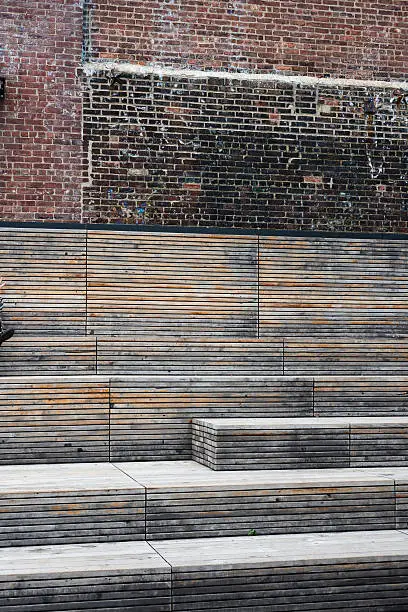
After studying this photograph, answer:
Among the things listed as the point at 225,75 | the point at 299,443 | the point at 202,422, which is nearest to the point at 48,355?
the point at 202,422

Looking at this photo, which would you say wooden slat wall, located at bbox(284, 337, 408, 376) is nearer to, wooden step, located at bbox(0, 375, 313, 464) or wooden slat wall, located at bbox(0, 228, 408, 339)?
wooden slat wall, located at bbox(0, 228, 408, 339)

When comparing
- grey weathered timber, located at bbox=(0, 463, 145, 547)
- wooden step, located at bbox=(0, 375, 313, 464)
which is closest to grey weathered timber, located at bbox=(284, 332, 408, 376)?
wooden step, located at bbox=(0, 375, 313, 464)

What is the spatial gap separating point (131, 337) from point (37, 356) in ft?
2.65

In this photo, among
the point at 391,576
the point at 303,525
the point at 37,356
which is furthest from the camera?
the point at 37,356

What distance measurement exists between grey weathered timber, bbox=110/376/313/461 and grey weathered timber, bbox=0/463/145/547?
3.94 ft

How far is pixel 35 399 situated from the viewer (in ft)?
20.2

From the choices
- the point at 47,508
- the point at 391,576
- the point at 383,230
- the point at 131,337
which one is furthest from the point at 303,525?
the point at 383,230

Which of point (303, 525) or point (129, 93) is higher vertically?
point (129, 93)

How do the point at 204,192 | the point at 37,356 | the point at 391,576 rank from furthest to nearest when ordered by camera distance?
the point at 204,192
the point at 37,356
the point at 391,576

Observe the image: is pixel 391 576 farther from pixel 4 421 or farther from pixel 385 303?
pixel 385 303

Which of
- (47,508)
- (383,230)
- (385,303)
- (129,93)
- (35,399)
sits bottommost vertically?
(47,508)

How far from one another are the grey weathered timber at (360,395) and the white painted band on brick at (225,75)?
3066 mm

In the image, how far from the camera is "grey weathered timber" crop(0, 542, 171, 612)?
4.12 m

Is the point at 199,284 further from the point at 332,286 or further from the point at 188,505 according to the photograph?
the point at 188,505
